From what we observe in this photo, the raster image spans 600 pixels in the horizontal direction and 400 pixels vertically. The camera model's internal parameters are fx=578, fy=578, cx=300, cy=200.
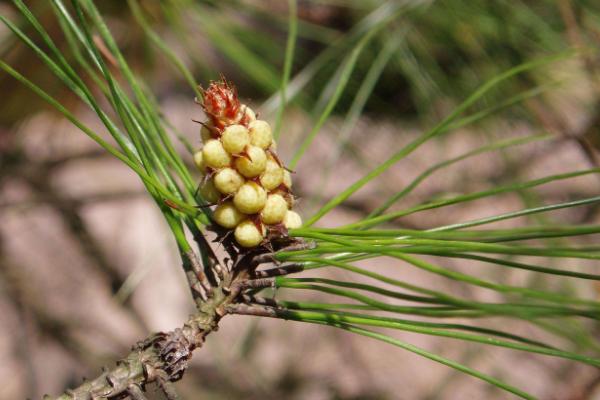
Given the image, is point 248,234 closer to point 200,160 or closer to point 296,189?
point 200,160

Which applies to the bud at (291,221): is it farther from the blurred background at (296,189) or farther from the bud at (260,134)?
the blurred background at (296,189)

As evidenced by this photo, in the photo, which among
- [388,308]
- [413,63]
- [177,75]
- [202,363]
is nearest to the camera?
[388,308]

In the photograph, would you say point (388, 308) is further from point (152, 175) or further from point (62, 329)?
point (62, 329)

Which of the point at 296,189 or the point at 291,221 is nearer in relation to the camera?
the point at 291,221

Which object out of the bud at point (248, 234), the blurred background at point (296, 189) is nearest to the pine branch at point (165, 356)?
the bud at point (248, 234)

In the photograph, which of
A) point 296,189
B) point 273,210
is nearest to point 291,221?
point 273,210

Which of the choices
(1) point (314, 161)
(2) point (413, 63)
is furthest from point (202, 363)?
(2) point (413, 63)
